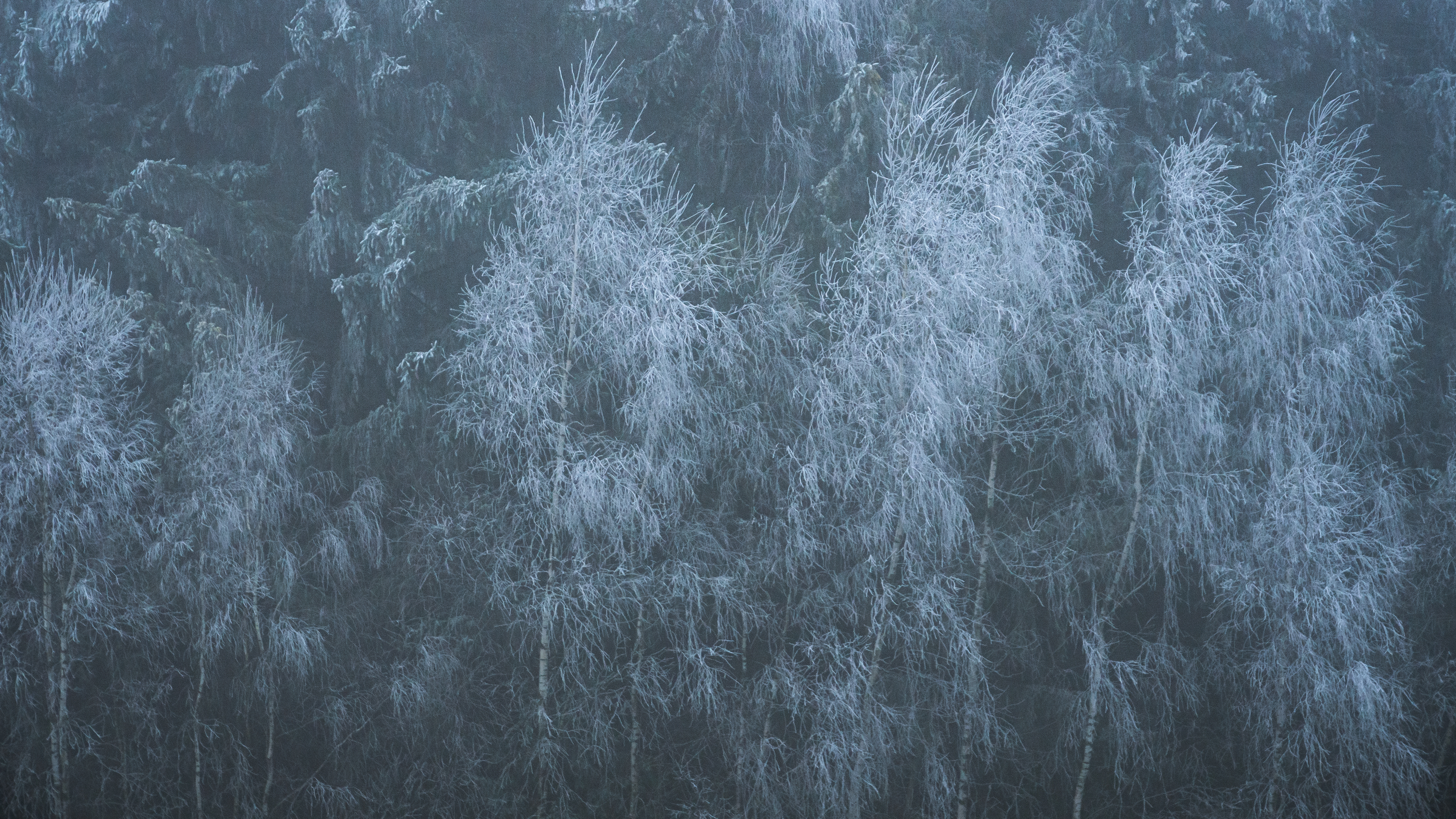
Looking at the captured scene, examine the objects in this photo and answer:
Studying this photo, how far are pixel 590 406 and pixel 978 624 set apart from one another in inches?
156

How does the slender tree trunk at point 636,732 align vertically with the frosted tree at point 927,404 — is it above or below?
below

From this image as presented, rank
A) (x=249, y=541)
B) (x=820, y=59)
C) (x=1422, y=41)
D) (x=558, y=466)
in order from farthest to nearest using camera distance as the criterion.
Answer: (x=1422, y=41) → (x=820, y=59) → (x=249, y=541) → (x=558, y=466)

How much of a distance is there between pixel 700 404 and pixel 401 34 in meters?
5.00

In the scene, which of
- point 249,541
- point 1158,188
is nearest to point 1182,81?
point 1158,188

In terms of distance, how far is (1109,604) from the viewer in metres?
9.74

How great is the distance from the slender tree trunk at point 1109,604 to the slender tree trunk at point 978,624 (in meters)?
0.99

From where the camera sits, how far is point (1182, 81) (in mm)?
11172

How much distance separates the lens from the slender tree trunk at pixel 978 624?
9.38m

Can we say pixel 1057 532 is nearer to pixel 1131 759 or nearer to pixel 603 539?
pixel 1131 759

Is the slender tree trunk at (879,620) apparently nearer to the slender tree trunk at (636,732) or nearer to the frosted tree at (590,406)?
the frosted tree at (590,406)

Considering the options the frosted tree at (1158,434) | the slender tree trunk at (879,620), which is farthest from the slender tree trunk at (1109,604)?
the slender tree trunk at (879,620)

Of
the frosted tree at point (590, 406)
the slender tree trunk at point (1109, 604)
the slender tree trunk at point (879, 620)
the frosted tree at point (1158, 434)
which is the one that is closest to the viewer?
the slender tree trunk at point (879, 620)

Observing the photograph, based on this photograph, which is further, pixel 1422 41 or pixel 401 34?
pixel 1422 41

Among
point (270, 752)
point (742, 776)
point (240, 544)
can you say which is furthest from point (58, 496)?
point (742, 776)
